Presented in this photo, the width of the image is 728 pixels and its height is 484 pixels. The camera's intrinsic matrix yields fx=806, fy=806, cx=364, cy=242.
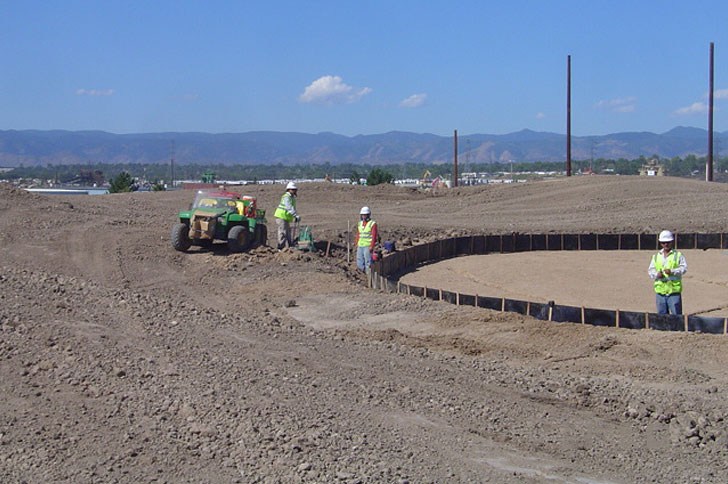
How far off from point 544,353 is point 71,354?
20.1 ft

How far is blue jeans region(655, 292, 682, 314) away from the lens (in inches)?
476

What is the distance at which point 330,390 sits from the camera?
26.8ft

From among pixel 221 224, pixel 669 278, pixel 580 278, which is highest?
pixel 221 224

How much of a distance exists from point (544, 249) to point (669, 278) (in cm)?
1376

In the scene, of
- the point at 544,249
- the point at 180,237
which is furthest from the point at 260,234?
the point at 544,249

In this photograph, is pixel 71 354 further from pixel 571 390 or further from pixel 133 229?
pixel 133 229

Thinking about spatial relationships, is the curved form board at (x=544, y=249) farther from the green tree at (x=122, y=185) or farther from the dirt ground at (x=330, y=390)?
the green tree at (x=122, y=185)

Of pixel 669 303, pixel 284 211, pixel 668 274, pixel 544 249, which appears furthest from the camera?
pixel 544 249

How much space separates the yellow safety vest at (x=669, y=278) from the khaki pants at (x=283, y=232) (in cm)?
1018

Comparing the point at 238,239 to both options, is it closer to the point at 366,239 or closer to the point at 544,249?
the point at 366,239

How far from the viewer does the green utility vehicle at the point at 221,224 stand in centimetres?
1967

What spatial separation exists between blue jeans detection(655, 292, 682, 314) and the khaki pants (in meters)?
10.2

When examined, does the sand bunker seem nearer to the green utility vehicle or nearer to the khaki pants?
the khaki pants

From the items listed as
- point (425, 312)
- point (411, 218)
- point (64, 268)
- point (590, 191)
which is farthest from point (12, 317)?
point (590, 191)
